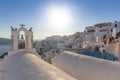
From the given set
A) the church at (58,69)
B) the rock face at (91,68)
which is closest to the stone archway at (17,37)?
the church at (58,69)

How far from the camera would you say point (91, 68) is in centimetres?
671

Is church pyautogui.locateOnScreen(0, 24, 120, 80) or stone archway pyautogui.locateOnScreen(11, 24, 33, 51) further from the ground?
stone archway pyautogui.locateOnScreen(11, 24, 33, 51)

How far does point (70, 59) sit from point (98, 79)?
308cm

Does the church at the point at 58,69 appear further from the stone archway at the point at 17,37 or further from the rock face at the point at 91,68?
the stone archway at the point at 17,37

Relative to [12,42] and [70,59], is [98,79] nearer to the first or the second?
[70,59]

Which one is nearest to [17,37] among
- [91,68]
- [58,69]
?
[91,68]

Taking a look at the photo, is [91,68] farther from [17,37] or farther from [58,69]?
[17,37]

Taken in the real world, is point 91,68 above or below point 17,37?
below

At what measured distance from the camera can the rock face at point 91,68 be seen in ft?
18.3

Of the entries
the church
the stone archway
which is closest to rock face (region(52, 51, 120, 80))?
the church

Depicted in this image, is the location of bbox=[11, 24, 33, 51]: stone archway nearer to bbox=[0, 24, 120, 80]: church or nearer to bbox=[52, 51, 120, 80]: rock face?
bbox=[0, 24, 120, 80]: church

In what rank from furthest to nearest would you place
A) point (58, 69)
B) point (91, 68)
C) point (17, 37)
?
point (17, 37), point (91, 68), point (58, 69)

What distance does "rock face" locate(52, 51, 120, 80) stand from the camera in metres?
5.58

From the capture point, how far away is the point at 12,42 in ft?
44.4
